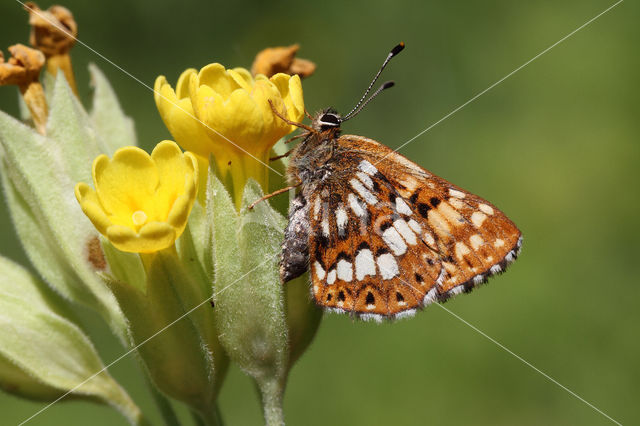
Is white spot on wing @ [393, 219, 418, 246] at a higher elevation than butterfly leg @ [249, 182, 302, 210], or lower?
lower

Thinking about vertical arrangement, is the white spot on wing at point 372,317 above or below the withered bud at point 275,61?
below

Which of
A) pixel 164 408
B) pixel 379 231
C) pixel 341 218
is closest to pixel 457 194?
pixel 379 231

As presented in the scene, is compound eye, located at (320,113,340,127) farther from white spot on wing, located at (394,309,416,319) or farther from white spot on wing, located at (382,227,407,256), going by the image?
white spot on wing, located at (394,309,416,319)

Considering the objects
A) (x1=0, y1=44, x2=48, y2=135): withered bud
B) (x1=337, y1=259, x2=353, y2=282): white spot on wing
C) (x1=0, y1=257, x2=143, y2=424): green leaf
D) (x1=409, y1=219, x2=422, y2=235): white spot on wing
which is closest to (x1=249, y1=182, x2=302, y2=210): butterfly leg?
(x1=337, y1=259, x2=353, y2=282): white spot on wing

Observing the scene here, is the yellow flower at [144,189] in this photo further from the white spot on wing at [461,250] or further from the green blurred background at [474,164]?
the green blurred background at [474,164]

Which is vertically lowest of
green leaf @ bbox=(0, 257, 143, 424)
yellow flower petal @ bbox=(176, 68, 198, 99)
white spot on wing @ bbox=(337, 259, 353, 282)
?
green leaf @ bbox=(0, 257, 143, 424)

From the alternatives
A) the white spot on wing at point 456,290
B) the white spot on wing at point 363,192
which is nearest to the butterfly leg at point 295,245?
the white spot on wing at point 363,192

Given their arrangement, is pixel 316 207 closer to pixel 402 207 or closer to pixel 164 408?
pixel 402 207
